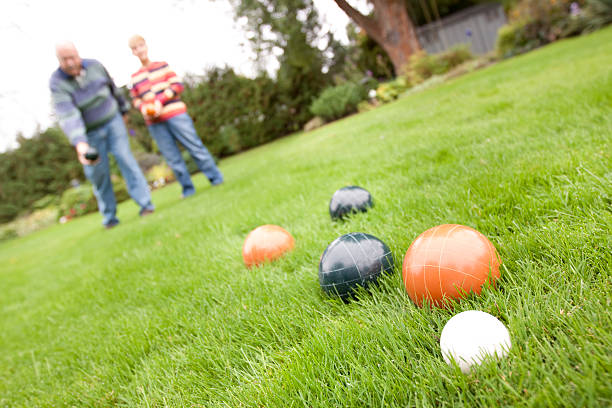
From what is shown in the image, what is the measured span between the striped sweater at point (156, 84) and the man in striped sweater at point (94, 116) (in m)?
0.43

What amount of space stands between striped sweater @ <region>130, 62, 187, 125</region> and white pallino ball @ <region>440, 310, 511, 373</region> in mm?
5681

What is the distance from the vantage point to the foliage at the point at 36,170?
16.7 m

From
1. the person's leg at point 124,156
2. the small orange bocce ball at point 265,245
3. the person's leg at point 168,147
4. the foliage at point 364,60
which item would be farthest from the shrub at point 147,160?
the small orange bocce ball at point 265,245

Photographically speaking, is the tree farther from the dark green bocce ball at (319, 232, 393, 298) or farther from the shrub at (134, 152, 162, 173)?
the dark green bocce ball at (319, 232, 393, 298)

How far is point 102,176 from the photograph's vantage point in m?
5.98

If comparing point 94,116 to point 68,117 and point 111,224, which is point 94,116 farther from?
point 111,224

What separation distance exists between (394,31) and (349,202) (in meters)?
10.9

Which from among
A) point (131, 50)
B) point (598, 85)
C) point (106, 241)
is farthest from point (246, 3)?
point (598, 85)

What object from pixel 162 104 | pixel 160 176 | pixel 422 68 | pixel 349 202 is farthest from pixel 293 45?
pixel 349 202

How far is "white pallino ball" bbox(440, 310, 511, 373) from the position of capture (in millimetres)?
1005

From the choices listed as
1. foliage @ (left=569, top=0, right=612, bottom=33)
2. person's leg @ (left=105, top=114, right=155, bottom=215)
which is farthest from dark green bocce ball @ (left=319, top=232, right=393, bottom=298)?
foliage @ (left=569, top=0, right=612, bottom=33)

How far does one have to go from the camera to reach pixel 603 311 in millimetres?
1038

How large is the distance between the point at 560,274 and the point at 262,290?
4.33ft

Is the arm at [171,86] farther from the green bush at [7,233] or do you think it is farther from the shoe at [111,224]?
the green bush at [7,233]
